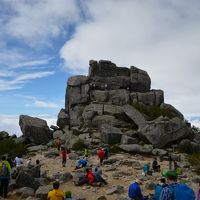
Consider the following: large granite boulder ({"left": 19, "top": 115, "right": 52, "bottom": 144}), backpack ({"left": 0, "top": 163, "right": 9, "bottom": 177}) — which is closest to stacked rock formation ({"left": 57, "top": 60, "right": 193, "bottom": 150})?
large granite boulder ({"left": 19, "top": 115, "right": 52, "bottom": 144})

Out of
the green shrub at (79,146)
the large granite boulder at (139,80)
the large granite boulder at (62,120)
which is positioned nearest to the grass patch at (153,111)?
the large granite boulder at (139,80)

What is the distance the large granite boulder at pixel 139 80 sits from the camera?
63812mm

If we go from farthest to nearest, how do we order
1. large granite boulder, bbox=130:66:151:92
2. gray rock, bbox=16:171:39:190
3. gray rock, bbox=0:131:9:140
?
large granite boulder, bbox=130:66:151:92 < gray rock, bbox=0:131:9:140 < gray rock, bbox=16:171:39:190

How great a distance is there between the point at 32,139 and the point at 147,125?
58.4 ft

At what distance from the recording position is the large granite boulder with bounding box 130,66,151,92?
63.8 m

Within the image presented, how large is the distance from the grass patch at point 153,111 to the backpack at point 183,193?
45.7m

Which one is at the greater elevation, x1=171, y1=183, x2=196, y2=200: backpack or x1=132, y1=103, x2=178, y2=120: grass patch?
x1=132, y1=103, x2=178, y2=120: grass patch

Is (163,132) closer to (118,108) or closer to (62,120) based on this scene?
(118,108)

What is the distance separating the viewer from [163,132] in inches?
1795

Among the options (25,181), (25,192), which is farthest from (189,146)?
(25,192)

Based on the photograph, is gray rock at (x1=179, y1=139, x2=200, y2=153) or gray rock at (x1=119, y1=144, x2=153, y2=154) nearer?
gray rock at (x1=119, y1=144, x2=153, y2=154)

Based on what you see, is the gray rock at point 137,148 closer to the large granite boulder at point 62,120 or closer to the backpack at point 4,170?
the large granite boulder at point 62,120

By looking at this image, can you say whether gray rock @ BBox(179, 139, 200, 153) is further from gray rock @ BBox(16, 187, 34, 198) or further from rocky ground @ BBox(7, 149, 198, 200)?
gray rock @ BBox(16, 187, 34, 198)

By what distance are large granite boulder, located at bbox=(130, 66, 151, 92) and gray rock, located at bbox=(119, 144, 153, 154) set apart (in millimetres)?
22149
